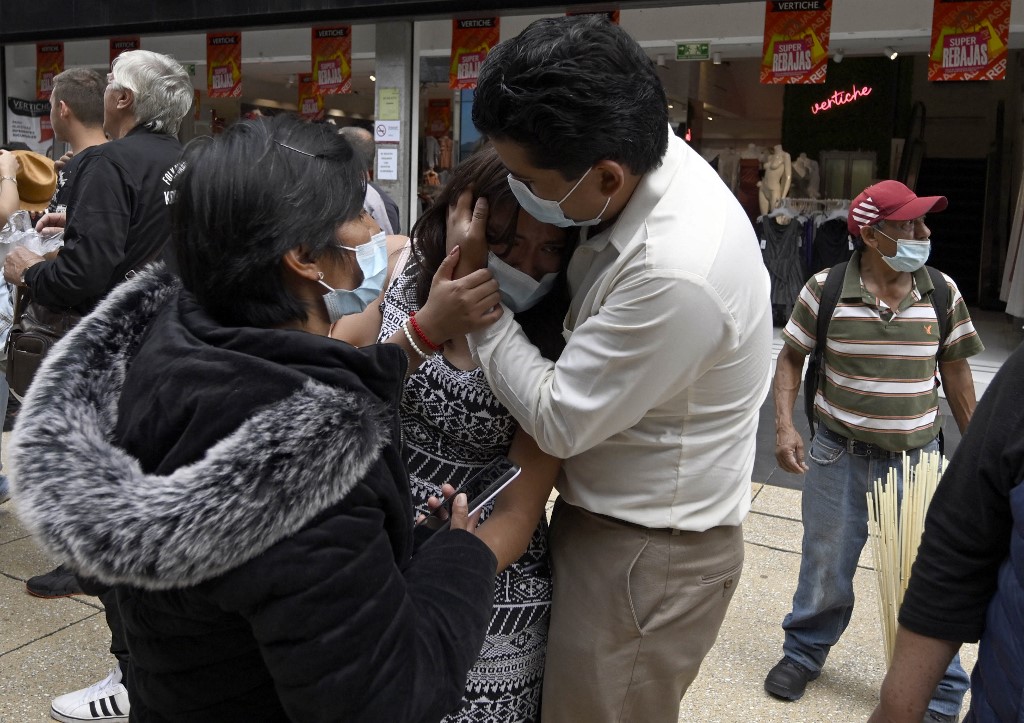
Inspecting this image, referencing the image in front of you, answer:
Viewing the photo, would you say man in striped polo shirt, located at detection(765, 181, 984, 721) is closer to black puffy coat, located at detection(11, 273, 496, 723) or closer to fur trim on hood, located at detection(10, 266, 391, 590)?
black puffy coat, located at detection(11, 273, 496, 723)

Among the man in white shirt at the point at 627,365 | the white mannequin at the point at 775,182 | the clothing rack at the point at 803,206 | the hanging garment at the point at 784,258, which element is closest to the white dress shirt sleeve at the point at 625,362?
the man in white shirt at the point at 627,365

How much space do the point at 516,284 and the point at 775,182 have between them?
9.08 m

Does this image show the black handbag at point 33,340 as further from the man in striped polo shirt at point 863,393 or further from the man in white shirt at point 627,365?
the man in striped polo shirt at point 863,393

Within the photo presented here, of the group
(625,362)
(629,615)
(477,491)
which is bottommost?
(629,615)

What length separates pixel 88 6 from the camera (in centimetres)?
1184

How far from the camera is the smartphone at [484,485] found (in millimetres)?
1781

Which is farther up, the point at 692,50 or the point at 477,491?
the point at 692,50

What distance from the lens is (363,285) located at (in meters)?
1.61

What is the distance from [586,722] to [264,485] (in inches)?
41.3

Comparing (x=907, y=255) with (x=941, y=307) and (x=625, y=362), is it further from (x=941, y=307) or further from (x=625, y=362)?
(x=625, y=362)

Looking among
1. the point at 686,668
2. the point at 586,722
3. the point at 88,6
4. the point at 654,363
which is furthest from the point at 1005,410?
the point at 88,6

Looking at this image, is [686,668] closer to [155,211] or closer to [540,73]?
[540,73]

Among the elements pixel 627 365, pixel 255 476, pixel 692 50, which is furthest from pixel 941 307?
pixel 692 50

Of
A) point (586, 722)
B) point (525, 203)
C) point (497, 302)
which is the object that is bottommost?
point (586, 722)
